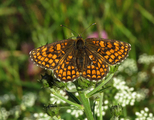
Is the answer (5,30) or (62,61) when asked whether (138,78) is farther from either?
(5,30)

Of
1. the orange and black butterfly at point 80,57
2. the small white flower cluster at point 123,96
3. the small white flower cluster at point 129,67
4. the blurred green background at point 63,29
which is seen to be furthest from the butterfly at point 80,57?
the blurred green background at point 63,29

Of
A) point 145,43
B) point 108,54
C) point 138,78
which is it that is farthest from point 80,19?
point 108,54

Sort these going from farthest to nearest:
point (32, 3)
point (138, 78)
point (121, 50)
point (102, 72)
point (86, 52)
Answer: point (32, 3) < point (138, 78) < point (86, 52) < point (121, 50) < point (102, 72)

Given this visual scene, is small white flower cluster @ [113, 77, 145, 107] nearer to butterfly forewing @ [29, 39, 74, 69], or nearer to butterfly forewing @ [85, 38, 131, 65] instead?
butterfly forewing @ [85, 38, 131, 65]

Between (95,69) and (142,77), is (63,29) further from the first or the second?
(95,69)

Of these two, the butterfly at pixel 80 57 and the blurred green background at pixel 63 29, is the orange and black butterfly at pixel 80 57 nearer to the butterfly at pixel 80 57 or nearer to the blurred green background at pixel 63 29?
the butterfly at pixel 80 57

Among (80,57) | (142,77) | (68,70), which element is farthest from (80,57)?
(142,77)

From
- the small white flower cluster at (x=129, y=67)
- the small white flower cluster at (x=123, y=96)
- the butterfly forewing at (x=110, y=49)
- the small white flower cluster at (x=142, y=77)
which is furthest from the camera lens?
the small white flower cluster at (x=129, y=67)
